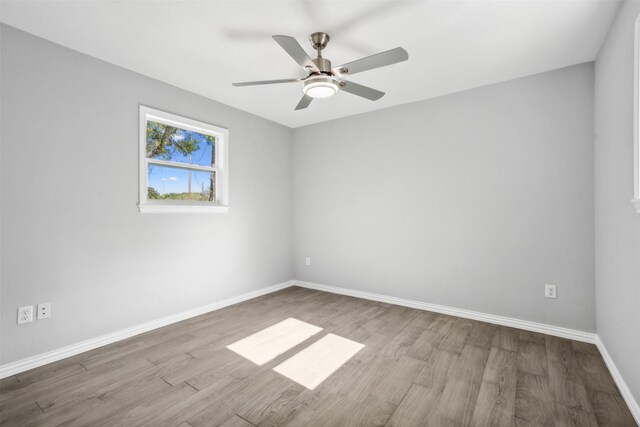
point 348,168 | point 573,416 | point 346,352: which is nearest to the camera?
point 573,416

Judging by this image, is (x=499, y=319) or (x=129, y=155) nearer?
(x=129, y=155)

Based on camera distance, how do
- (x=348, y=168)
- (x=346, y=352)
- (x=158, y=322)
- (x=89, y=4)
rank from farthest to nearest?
1. (x=348, y=168)
2. (x=158, y=322)
3. (x=346, y=352)
4. (x=89, y=4)

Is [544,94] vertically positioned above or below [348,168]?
above

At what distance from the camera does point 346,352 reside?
97.4 inches

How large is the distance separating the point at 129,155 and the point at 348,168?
256cm

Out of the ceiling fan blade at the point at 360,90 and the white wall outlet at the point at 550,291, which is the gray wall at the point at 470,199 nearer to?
the white wall outlet at the point at 550,291

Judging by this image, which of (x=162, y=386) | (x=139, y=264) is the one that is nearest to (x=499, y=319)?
(x=162, y=386)

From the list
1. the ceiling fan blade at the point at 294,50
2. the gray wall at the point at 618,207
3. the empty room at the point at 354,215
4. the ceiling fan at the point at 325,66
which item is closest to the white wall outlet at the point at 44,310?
the empty room at the point at 354,215

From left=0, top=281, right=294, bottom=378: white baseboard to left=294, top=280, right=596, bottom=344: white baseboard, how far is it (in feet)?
4.90

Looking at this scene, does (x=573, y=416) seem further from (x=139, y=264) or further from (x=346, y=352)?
(x=139, y=264)

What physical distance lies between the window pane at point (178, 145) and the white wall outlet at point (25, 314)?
5.19 feet

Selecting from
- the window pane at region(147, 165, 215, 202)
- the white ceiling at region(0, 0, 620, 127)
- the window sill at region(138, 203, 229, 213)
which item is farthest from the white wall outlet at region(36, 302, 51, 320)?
the white ceiling at region(0, 0, 620, 127)

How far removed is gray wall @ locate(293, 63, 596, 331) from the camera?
2723mm

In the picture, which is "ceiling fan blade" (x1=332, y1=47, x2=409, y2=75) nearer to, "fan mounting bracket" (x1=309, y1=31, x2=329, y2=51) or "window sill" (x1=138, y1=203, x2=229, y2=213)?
"fan mounting bracket" (x1=309, y1=31, x2=329, y2=51)
